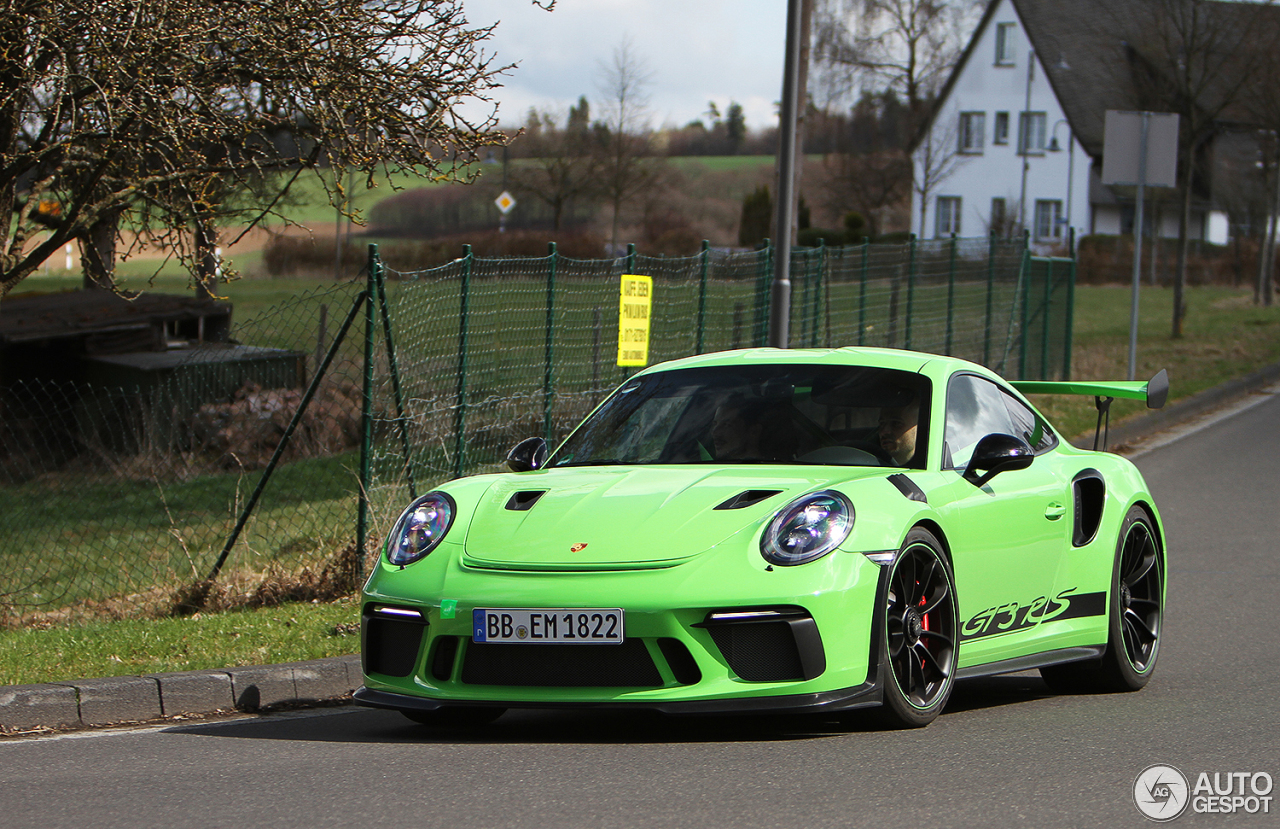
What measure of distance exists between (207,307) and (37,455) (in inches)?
184

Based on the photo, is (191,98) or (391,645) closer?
(391,645)

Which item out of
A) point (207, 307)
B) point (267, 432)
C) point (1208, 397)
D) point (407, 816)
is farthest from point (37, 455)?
point (407, 816)

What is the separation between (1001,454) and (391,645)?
7.62 ft

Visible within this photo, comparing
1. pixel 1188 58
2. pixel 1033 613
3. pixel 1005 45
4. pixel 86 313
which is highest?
pixel 1005 45

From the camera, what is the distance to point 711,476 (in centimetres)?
580

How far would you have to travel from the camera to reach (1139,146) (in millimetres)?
17594

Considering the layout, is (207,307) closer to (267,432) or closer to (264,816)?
(267,432)

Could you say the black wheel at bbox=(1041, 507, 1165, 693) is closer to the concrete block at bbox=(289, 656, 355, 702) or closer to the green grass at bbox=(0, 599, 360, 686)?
the concrete block at bbox=(289, 656, 355, 702)

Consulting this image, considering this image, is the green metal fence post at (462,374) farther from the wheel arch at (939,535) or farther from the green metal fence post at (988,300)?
the green metal fence post at (988,300)

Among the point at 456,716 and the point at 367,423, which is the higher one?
the point at 367,423

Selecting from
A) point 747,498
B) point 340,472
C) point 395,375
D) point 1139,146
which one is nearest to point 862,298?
point 1139,146

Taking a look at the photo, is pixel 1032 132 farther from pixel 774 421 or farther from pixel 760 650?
pixel 760 650

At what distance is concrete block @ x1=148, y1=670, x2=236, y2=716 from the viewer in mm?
6477

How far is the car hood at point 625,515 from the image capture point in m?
5.27
